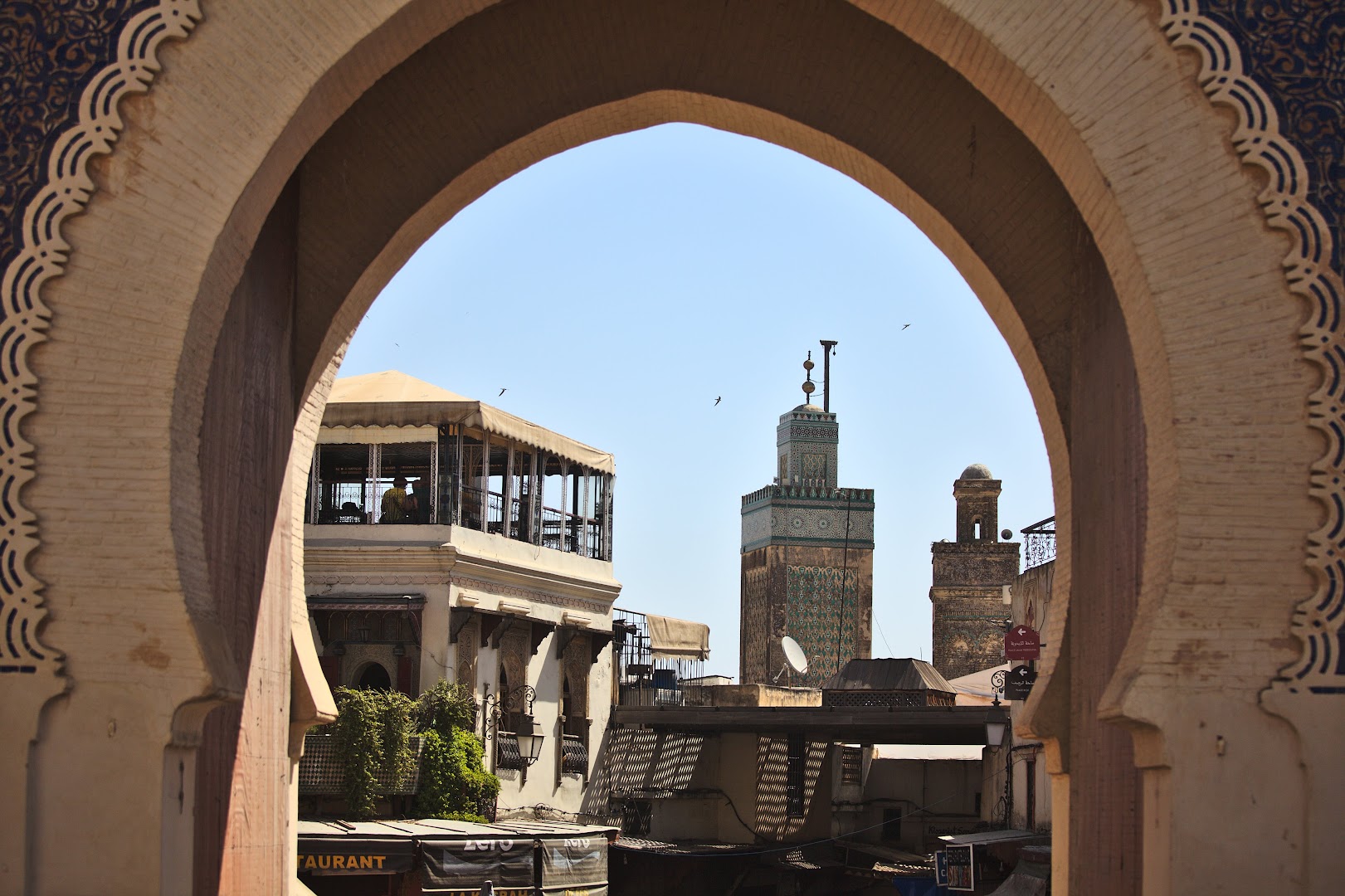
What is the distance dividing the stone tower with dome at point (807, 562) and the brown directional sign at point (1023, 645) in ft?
97.7

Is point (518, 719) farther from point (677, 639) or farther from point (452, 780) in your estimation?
point (677, 639)

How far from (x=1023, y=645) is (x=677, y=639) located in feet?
44.1

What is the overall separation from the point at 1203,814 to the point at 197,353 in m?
3.74

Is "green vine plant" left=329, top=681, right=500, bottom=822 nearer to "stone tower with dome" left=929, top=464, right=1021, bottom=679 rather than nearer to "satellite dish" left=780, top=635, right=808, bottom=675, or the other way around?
"satellite dish" left=780, top=635, right=808, bottom=675

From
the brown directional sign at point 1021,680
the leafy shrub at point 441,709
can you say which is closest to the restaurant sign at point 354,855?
the leafy shrub at point 441,709

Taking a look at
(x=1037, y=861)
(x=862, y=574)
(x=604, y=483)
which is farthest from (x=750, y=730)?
(x=862, y=574)

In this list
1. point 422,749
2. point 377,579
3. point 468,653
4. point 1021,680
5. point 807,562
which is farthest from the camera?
point 807,562

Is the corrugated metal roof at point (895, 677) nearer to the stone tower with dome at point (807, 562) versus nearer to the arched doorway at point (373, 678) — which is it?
the arched doorway at point (373, 678)

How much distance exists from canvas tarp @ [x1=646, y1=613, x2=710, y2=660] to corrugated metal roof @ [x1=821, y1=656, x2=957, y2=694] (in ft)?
7.28

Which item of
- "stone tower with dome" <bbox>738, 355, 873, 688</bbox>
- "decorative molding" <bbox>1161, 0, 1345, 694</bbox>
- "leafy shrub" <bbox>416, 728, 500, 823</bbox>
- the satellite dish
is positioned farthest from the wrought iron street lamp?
"stone tower with dome" <bbox>738, 355, 873, 688</bbox>

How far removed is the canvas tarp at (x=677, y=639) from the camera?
27.1 m

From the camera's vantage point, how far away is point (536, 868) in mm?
16297

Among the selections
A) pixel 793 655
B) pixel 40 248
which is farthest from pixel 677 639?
pixel 40 248

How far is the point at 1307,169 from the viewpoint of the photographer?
566 cm
